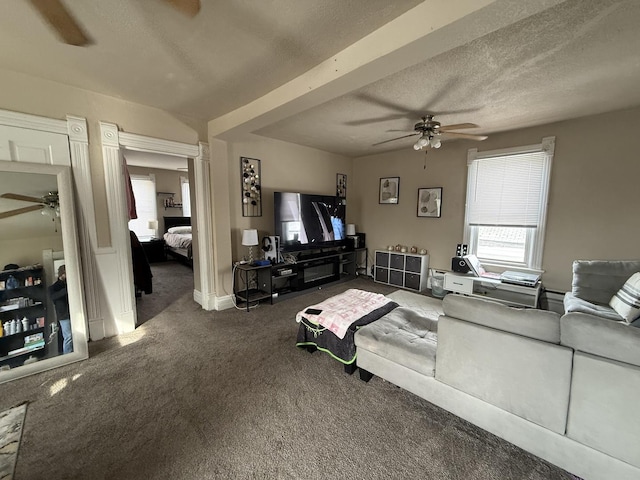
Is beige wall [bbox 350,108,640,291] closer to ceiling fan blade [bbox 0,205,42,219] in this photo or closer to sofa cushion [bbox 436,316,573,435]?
sofa cushion [bbox 436,316,573,435]

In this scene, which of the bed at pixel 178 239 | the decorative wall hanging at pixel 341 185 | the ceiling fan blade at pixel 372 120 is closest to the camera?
the ceiling fan blade at pixel 372 120

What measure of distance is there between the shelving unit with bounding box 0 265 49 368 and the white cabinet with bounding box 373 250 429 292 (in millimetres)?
4477

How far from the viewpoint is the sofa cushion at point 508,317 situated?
131 centimetres

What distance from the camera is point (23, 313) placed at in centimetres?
224

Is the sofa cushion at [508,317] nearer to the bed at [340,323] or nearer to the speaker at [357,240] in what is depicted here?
the bed at [340,323]

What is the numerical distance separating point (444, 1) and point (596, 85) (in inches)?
85.1

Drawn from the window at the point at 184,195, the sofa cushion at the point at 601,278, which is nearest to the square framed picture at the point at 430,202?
the sofa cushion at the point at 601,278

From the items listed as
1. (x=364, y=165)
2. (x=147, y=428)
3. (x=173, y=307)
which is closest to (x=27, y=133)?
(x=173, y=307)

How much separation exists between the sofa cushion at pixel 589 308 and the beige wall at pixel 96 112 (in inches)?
177

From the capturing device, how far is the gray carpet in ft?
4.49

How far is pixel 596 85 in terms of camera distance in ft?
7.55

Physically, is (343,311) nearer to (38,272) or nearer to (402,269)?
(402,269)

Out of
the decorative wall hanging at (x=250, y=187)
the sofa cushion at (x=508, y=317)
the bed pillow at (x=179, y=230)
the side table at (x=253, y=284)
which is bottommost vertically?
the side table at (x=253, y=284)

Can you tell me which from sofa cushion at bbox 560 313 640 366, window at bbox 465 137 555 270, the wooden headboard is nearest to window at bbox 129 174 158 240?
the wooden headboard
